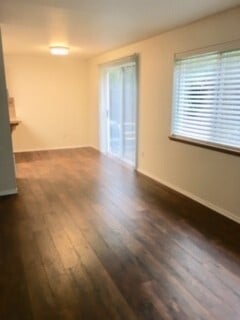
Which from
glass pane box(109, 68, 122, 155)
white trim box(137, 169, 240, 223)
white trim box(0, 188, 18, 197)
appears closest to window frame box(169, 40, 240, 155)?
white trim box(137, 169, 240, 223)

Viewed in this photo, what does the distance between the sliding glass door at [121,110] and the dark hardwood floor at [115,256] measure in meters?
1.61

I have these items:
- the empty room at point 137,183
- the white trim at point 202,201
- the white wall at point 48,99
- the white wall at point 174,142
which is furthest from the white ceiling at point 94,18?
the white trim at point 202,201

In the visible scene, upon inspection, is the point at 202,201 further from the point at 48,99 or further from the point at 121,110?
the point at 48,99

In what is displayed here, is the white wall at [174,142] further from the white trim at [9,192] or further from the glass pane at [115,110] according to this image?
the white trim at [9,192]

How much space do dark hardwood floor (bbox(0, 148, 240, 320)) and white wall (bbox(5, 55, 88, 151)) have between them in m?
3.08

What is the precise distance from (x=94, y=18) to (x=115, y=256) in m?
2.71

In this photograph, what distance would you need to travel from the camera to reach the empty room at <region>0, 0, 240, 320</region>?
2096mm

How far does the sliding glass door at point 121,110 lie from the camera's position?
5480 mm

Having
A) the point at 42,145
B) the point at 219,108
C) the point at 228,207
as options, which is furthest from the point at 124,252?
the point at 42,145

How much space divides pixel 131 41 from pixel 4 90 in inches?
91.8

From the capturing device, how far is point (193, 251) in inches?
104

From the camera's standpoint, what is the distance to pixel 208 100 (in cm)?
353

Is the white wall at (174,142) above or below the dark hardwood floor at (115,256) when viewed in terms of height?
above

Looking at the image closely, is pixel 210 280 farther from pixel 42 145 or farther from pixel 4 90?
pixel 42 145
